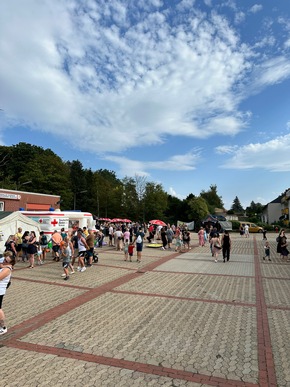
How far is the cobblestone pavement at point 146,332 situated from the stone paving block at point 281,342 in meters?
0.02

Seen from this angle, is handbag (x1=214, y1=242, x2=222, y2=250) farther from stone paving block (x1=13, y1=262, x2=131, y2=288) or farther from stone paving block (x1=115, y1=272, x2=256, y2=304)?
stone paving block (x1=13, y1=262, x2=131, y2=288)

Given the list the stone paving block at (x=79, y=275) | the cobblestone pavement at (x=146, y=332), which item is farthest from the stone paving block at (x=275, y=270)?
the stone paving block at (x=79, y=275)

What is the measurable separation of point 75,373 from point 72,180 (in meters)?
74.2

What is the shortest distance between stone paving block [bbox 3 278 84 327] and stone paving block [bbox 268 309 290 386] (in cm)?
509

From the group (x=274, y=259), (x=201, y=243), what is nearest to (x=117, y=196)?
(x=201, y=243)

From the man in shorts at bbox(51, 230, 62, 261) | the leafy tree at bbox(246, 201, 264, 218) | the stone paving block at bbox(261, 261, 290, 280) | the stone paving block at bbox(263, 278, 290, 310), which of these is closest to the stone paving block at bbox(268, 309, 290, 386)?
the stone paving block at bbox(263, 278, 290, 310)

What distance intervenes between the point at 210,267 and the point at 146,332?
27.4 ft

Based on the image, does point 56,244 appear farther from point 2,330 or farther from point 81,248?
point 2,330

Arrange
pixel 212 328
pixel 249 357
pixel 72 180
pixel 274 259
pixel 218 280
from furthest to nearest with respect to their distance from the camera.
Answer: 1. pixel 72 180
2. pixel 274 259
3. pixel 218 280
4. pixel 212 328
5. pixel 249 357

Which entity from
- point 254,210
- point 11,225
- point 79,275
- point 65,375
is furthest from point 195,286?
point 254,210

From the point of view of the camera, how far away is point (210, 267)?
44.6 feet

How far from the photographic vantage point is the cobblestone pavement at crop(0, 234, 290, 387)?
425 cm

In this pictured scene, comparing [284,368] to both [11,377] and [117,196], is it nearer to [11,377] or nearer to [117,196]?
[11,377]

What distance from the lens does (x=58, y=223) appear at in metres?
19.1
